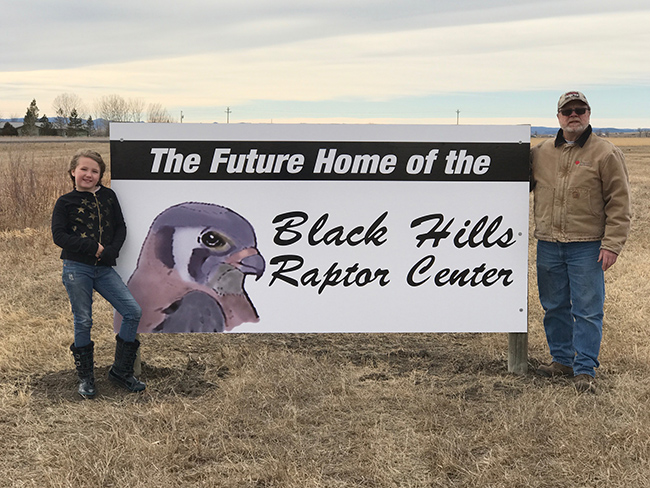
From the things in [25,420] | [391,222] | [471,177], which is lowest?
[25,420]

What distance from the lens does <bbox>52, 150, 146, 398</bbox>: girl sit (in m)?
4.70

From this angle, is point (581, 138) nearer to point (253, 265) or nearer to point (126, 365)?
point (253, 265)

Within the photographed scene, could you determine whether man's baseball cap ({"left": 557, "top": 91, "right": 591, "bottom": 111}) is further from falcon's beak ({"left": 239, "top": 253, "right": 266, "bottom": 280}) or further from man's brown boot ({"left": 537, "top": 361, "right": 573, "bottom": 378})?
falcon's beak ({"left": 239, "top": 253, "right": 266, "bottom": 280})

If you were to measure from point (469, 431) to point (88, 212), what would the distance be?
2972 millimetres

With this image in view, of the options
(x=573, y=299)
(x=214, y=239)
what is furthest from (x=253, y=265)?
(x=573, y=299)

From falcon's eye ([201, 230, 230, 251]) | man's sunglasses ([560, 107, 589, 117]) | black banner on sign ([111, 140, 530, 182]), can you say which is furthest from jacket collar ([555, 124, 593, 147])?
falcon's eye ([201, 230, 230, 251])

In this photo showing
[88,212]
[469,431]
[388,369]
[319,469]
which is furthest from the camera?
[388,369]

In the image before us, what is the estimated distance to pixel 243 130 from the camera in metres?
5.23

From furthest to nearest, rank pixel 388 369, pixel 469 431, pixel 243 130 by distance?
pixel 388 369
pixel 243 130
pixel 469 431

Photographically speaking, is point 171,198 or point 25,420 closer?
point 25,420

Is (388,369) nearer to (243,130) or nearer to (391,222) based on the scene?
(391,222)

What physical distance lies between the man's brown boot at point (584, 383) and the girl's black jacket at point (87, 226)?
352 centimetres

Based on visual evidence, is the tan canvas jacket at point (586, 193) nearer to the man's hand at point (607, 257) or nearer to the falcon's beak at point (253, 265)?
the man's hand at point (607, 257)

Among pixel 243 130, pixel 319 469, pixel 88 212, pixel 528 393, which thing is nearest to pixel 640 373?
pixel 528 393
